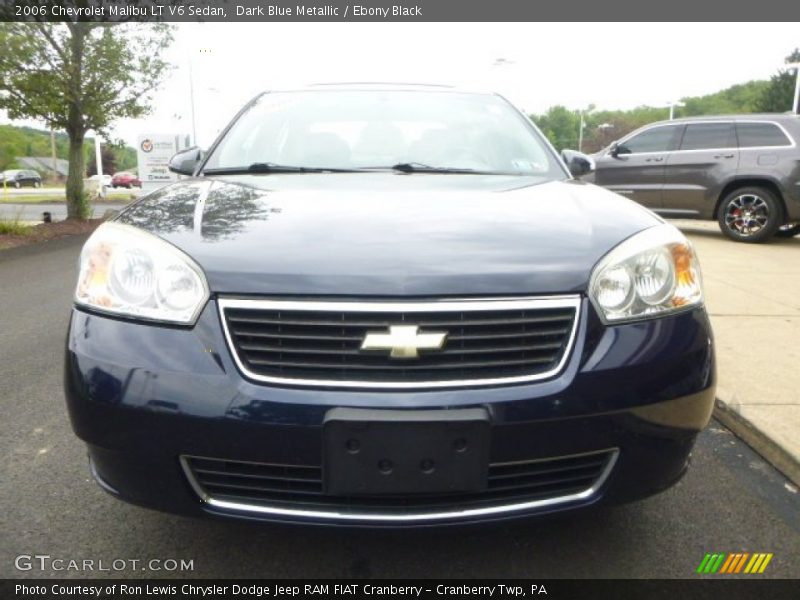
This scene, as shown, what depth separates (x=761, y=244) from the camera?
9.03m

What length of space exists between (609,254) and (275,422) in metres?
0.95

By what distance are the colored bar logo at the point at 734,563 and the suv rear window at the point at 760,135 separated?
27.3ft

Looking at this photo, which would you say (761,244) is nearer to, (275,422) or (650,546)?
(650,546)

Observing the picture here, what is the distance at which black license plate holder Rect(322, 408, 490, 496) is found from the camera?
148cm

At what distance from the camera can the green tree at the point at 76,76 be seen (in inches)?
409

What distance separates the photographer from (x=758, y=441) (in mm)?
2754

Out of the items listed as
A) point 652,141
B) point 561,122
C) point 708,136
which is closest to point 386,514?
point 708,136

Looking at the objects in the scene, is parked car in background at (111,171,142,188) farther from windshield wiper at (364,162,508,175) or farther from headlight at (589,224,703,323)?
headlight at (589,224,703,323)

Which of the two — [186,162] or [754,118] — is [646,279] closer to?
[186,162]

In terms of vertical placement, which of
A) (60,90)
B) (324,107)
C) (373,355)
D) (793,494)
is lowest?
(793,494)

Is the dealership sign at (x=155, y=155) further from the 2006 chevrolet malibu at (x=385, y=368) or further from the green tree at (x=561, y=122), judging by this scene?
the green tree at (x=561, y=122)

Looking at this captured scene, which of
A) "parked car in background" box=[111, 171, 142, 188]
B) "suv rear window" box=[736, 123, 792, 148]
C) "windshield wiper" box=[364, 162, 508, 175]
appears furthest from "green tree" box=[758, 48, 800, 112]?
"windshield wiper" box=[364, 162, 508, 175]

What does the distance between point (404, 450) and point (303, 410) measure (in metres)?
0.25

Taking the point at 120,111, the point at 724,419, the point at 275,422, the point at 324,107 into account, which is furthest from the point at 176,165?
the point at 120,111
